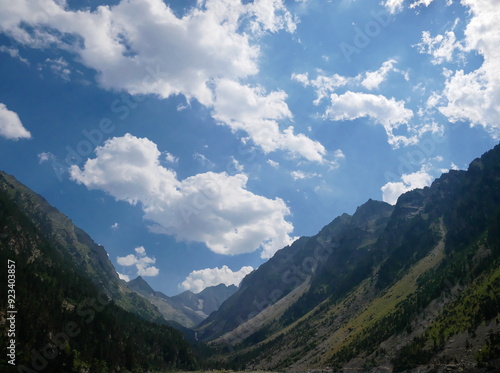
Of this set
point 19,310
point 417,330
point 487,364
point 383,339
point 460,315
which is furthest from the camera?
point 383,339

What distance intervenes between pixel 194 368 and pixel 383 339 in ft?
357

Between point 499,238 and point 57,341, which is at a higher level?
point 57,341

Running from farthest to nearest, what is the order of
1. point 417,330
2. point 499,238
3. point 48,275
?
1. point 48,275
2. point 499,238
3. point 417,330

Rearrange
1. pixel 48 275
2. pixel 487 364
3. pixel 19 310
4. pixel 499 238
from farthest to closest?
pixel 48 275 → pixel 499 238 → pixel 19 310 → pixel 487 364

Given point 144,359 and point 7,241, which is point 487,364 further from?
point 7,241

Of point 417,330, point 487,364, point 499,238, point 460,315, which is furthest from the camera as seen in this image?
point 499,238

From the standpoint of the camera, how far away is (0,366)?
68.1 m

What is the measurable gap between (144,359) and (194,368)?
2360 inches

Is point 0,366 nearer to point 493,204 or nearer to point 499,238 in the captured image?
point 499,238

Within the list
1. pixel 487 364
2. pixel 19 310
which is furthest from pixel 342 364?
pixel 19 310

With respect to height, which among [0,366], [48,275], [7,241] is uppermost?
[7,241]

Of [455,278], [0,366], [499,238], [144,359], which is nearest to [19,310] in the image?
[0,366]

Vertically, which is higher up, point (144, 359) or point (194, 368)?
point (144, 359)

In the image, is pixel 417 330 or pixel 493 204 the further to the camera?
pixel 493 204
